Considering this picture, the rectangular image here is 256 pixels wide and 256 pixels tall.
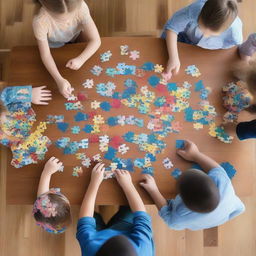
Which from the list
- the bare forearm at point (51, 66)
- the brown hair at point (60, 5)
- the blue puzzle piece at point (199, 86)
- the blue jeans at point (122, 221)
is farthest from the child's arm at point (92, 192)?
the brown hair at point (60, 5)

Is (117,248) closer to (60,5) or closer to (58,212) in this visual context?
(58,212)

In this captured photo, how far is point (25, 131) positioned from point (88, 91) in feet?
1.18

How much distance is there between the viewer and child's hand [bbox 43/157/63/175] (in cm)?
131

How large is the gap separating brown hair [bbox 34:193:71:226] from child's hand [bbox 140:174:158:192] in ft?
1.18

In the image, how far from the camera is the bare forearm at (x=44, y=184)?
1.30 m

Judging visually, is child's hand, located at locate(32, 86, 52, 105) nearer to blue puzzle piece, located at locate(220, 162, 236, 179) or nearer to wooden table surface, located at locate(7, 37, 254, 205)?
wooden table surface, located at locate(7, 37, 254, 205)

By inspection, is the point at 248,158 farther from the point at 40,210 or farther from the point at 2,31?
the point at 2,31

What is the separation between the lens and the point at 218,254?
6.35 ft

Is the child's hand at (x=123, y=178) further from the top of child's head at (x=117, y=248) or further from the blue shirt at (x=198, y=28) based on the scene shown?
the blue shirt at (x=198, y=28)

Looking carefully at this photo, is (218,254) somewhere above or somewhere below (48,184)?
below

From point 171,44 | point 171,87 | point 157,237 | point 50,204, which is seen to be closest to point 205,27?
point 171,44

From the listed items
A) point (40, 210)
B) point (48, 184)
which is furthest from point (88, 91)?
point (40, 210)

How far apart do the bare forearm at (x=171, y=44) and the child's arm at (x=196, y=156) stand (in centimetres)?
44

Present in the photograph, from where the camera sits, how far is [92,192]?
1.30m
